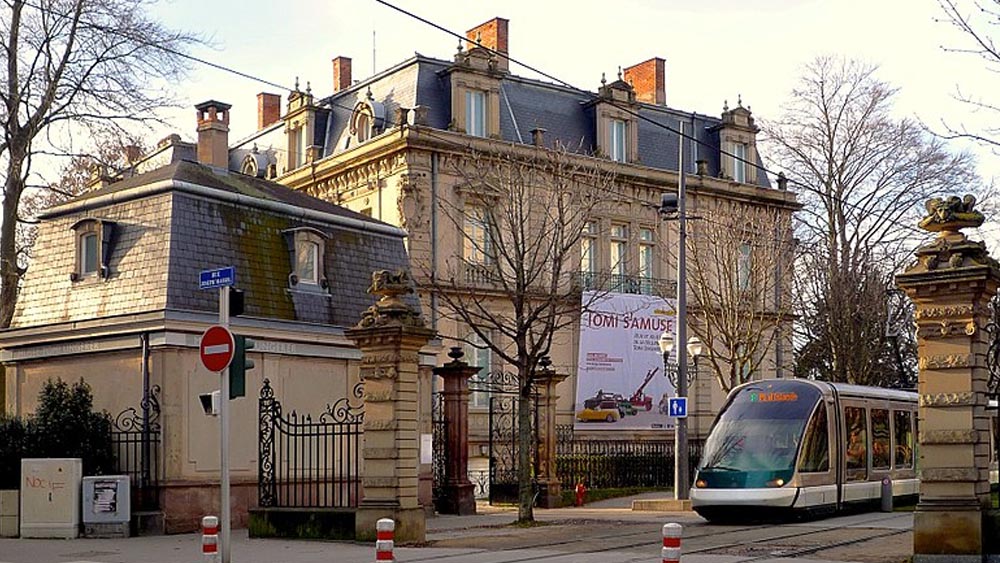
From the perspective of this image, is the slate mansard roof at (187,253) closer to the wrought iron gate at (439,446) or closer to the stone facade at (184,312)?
the stone facade at (184,312)

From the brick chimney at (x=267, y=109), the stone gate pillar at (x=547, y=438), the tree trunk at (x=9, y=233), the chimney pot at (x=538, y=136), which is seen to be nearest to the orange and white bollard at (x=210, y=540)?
the stone gate pillar at (x=547, y=438)

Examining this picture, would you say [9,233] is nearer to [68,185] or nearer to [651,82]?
[68,185]

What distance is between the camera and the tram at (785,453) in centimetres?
2383

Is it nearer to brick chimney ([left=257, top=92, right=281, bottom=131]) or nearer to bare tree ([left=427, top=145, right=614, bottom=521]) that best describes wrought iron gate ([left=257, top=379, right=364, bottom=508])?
bare tree ([left=427, top=145, right=614, bottom=521])

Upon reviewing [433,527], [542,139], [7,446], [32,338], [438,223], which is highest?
[542,139]

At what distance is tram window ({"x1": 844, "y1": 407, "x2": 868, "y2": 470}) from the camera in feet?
85.0

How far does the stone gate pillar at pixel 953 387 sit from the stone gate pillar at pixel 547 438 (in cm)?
1501

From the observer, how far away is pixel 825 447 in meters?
24.8

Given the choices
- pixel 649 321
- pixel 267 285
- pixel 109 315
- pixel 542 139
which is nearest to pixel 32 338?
pixel 109 315

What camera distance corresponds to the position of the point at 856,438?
86.2 feet

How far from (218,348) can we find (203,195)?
10154 mm

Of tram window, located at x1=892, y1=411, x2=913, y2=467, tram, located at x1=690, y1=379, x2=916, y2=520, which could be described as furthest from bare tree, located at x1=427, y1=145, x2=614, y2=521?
tram window, located at x1=892, y1=411, x2=913, y2=467

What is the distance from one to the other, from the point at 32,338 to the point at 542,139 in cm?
2251

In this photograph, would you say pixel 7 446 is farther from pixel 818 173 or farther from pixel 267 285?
pixel 818 173
